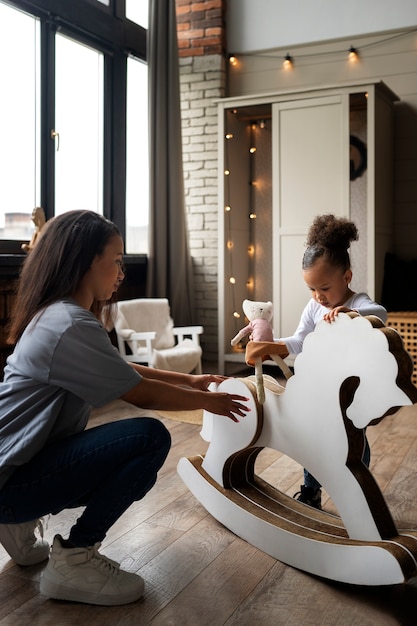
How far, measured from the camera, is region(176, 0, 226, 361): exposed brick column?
6.61 meters

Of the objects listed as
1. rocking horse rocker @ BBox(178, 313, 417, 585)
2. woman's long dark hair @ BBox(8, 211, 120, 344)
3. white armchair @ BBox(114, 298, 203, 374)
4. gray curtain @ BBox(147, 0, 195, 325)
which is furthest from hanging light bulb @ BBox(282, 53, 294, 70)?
woman's long dark hair @ BBox(8, 211, 120, 344)

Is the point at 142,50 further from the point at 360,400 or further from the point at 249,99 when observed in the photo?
the point at 360,400

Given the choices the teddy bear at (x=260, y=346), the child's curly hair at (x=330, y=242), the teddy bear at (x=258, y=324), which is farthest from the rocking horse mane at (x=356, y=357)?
the child's curly hair at (x=330, y=242)

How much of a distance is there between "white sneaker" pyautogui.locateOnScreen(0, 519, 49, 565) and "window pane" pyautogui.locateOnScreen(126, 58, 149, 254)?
164 inches

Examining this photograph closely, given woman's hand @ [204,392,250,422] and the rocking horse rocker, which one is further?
woman's hand @ [204,392,250,422]

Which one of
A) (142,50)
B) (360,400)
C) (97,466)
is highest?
(142,50)

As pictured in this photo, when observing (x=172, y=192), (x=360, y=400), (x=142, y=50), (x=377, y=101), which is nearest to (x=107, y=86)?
(x=142, y=50)

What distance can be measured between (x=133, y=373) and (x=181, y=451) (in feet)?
5.75

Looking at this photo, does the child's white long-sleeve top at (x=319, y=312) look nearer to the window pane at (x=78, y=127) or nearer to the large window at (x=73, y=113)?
the large window at (x=73, y=113)

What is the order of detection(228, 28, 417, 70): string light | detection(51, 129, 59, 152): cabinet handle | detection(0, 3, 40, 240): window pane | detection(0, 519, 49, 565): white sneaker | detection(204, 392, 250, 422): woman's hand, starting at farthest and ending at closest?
detection(228, 28, 417, 70): string light, detection(51, 129, 59, 152): cabinet handle, detection(0, 3, 40, 240): window pane, detection(0, 519, 49, 565): white sneaker, detection(204, 392, 250, 422): woman's hand

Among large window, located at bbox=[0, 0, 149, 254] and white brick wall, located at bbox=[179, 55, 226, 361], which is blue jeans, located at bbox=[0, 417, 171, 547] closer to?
large window, located at bbox=[0, 0, 149, 254]

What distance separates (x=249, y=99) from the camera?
236 inches

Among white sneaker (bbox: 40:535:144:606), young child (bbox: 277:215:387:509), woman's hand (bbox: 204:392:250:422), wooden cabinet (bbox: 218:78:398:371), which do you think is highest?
wooden cabinet (bbox: 218:78:398:371)

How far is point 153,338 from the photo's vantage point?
505cm
